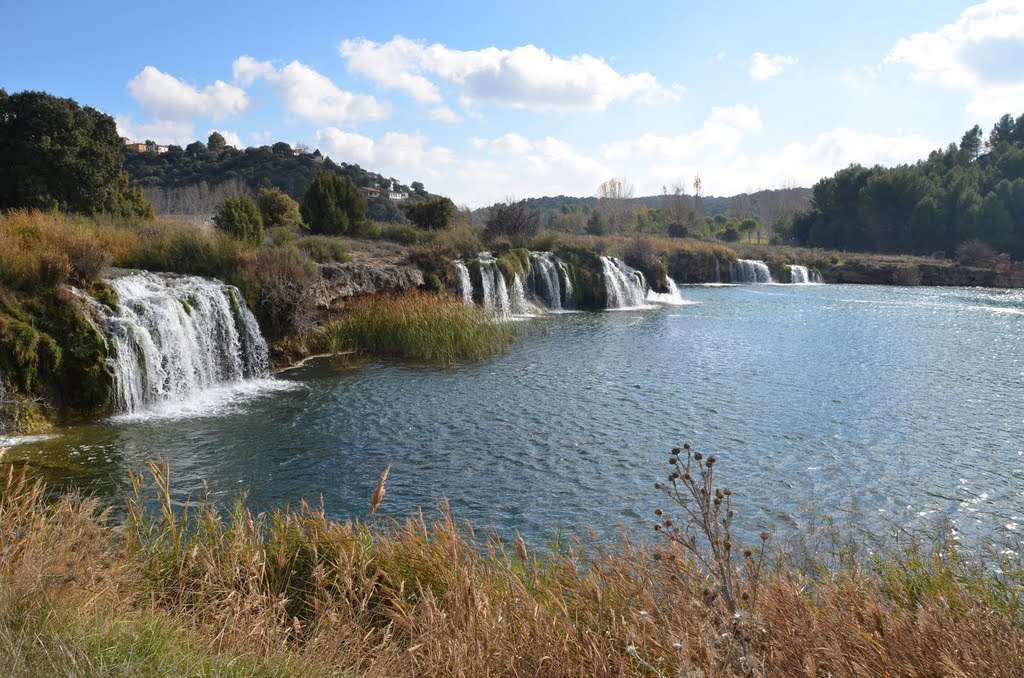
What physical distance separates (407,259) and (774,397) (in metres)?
13.2

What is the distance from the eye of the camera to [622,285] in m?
28.9

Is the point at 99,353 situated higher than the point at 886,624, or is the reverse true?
the point at 99,353

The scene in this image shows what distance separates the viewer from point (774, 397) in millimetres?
12656

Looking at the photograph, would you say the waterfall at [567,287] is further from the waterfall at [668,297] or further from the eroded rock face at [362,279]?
the eroded rock face at [362,279]

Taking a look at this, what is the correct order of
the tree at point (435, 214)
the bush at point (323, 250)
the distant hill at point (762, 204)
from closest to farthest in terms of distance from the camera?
the bush at point (323, 250)
the tree at point (435, 214)
the distant hill at point (762, 204)

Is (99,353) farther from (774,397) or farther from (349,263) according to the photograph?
(774,397)

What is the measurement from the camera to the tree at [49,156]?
1794cm

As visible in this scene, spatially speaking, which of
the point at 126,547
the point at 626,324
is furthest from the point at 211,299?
the point at 626,324

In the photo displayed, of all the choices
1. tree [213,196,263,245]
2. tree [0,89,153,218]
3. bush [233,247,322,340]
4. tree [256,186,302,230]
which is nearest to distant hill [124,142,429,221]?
tree [256,186,302,230]

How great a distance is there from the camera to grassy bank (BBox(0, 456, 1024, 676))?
2971mm

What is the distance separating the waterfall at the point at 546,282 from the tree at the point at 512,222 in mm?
3002

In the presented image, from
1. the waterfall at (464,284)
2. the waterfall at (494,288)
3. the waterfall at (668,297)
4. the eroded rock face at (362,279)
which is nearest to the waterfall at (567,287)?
the waterfall at (494,288)

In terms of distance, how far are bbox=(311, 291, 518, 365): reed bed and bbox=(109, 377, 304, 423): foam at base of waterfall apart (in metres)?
2.42

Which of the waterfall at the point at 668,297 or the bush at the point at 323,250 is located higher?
the bush at the point at 323,250
